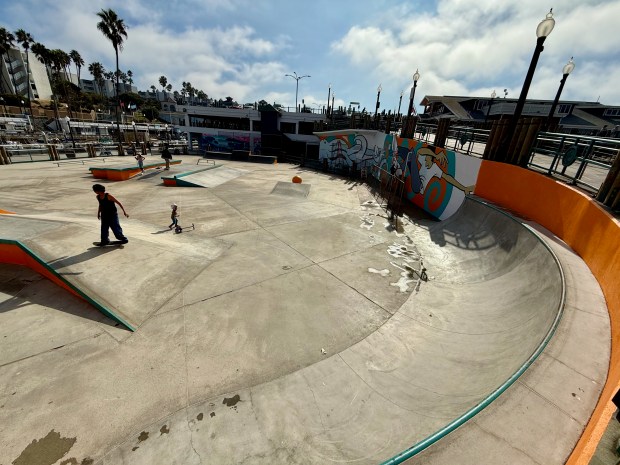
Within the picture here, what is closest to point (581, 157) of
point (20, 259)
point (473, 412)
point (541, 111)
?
point (473, 412)

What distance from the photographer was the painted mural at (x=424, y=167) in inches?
511

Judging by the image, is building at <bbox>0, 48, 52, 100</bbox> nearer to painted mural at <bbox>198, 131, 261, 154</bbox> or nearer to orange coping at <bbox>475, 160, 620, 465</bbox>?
painted mural at <bbox>198, 131, 261, 154</bbox>

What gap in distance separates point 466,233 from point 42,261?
14576mm

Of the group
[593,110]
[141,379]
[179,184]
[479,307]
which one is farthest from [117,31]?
[593,110]

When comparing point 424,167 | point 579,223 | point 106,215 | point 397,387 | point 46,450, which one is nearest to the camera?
point 46,450

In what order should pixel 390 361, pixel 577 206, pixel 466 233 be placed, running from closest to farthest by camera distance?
pixel 390 361 → pixel 577 206 → pixel 466 233

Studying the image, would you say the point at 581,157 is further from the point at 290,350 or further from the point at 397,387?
the point at 290,350

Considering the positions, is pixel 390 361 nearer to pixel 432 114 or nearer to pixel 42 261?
pixel 42 261

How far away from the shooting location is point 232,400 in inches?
167

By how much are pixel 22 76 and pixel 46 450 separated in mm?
148413

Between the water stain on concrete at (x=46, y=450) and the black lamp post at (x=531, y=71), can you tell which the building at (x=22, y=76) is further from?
the black lamp post at (x=531, y=71)

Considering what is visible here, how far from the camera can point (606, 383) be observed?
2969mm

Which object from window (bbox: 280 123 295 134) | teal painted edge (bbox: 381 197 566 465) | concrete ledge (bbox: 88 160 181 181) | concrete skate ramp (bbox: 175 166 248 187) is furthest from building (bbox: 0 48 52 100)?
teal painted edge (bbox: 381 197 566 465)

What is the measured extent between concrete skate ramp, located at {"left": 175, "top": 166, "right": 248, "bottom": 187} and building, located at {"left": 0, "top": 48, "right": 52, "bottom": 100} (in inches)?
4359
